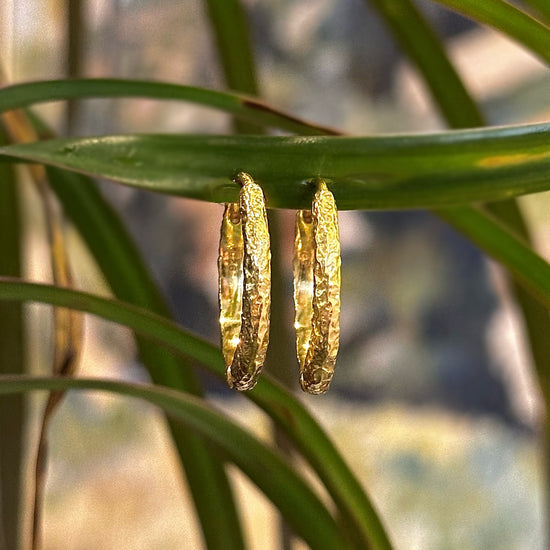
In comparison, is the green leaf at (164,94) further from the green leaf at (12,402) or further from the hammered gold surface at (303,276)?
the green leaf at (12,402)

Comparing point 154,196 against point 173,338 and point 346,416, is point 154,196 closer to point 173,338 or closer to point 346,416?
point 346,416

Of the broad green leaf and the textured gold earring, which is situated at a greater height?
the broad green leaf

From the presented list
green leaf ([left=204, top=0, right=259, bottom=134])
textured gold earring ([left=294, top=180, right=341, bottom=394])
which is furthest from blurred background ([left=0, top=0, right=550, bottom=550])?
textured gold earring ([left=294, top=180, right=341, bottom=394])

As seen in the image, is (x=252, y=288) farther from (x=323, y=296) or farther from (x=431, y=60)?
(x=431, y=60)

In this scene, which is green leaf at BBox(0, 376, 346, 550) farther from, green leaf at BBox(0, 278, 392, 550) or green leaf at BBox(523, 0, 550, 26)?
green leaf at BBox(523, 0, 550, 26)

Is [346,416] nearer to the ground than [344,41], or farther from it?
nearer to the ground

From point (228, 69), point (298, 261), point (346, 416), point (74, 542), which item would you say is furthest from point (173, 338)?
point (74, 542)

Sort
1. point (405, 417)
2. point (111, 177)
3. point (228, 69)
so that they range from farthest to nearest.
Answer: point (405, 417), point (228, 69), point (111, 177)
